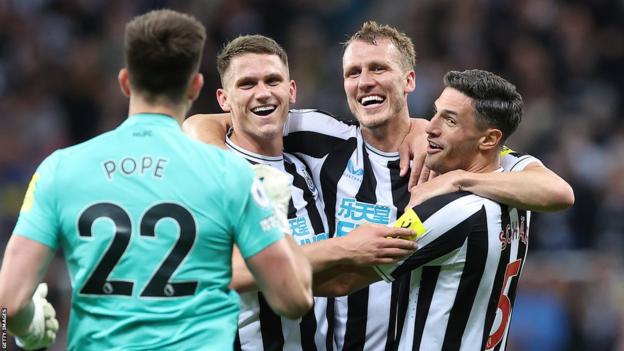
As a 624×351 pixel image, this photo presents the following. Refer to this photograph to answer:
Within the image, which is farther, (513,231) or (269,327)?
(269,327)

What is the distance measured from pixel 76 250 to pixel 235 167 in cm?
59

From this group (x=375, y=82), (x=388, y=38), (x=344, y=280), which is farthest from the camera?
(x=388, y=38)

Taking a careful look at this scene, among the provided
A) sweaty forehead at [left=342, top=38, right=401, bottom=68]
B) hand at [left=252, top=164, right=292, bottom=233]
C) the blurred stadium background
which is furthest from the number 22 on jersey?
the blurred stadium background

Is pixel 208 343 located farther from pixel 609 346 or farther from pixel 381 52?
pixel 609 346

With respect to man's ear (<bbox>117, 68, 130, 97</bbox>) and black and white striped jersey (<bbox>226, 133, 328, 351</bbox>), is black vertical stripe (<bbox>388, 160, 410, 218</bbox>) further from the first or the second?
man's ear (<bbox>117, 68, 130, 97</bbox>)

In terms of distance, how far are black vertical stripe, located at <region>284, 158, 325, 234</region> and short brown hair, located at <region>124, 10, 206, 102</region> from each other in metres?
1.82

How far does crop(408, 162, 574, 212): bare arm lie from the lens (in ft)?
15.5

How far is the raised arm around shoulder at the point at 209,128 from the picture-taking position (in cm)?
523

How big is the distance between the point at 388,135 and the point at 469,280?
111cm

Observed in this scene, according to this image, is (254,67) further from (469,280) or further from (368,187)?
(469,280)

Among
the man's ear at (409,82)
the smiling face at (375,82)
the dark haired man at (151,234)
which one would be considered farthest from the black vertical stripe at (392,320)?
the dark haired man at (151,234)

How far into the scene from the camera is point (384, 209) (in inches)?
209

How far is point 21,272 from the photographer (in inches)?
132

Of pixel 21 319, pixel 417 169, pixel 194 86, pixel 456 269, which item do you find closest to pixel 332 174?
pixel 417 169
